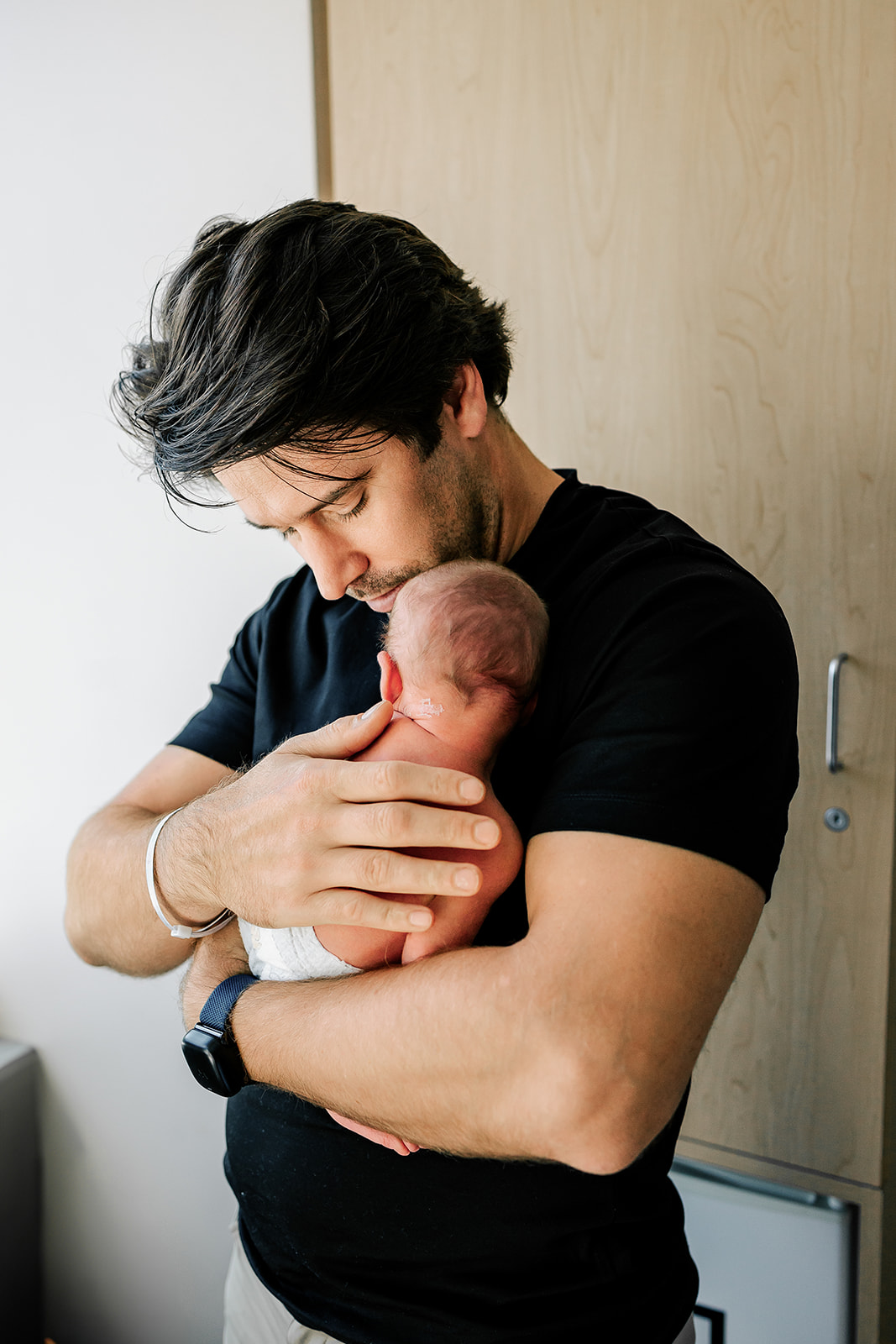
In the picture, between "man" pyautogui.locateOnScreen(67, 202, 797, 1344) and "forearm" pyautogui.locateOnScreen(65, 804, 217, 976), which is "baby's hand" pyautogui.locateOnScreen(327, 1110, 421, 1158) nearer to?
"man" pyautogui.locateOnScreen(67, 202, 797, 1344)

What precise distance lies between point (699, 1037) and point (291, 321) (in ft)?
2.72

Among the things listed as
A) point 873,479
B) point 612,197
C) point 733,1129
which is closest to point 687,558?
point 873,479

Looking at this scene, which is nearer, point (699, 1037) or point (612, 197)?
point (699, 1037)

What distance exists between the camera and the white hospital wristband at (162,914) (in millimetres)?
1170

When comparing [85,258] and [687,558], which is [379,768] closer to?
[687,558]

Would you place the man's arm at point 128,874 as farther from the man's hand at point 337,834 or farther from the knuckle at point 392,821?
the knuckle at point 392,821

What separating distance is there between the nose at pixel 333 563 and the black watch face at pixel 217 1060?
1.75 feet

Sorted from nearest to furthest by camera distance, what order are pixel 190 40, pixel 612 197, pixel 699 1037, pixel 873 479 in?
pixel 699 1037
pixel 873 479
pixel 612 197
pixel 190 40

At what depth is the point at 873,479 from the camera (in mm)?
1464

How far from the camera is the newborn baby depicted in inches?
40.1

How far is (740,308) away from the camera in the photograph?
1.51 m

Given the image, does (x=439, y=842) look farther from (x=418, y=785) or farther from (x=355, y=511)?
(x=355, y=511)

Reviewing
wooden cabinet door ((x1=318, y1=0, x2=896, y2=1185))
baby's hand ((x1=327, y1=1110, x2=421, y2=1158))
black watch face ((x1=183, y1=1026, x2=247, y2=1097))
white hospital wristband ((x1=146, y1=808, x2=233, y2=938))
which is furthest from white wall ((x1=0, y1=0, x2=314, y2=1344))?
baby's hand ((x1=327, y1=1110, x2=421, y2=1158))

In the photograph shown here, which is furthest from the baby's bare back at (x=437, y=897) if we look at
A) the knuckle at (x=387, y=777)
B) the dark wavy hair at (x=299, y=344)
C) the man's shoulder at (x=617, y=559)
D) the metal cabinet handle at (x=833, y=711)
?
the metal cabinet handle at (x=833, y=711)
